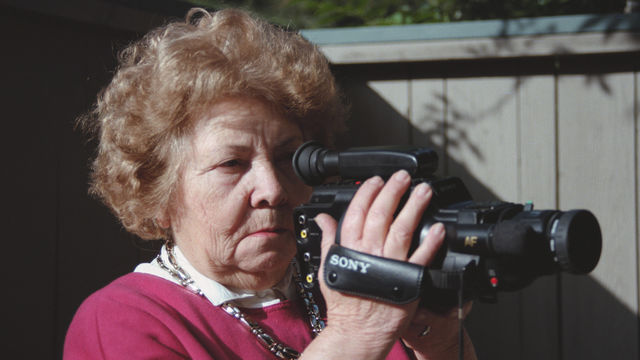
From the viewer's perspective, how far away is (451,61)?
238 centimetres

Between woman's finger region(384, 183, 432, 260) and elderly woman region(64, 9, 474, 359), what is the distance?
0.07 meters

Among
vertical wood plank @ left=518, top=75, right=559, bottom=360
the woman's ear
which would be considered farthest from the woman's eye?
vertical wood plank @ left=518, top=75, right=559, bottom=360

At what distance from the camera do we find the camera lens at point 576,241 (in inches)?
37.9

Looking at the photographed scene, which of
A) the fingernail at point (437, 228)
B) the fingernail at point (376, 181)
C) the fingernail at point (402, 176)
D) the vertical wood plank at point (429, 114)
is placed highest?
the vertical wood plank at point (429, 114)

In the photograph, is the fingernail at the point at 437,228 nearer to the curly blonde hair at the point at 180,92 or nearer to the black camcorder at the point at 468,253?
the black camcorder at the point at 468,253

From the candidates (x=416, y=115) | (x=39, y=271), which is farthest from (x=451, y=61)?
(x=39, y=271)

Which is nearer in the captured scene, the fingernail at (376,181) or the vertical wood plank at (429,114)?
the fingernail at (376,181)

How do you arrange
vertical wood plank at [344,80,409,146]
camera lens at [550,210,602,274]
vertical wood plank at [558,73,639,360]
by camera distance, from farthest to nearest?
vertical wood plank at [344,80,409,146]
vertical wood plank at [558,73,639,360]
camera lens at [550,210,602,274]

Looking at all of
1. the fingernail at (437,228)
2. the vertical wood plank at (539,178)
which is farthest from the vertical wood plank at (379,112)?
the fingernail at (437,228)

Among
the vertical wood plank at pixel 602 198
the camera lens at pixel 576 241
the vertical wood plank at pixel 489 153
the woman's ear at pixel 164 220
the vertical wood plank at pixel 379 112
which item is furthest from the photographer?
the vertical wood plank at pixel 379 112

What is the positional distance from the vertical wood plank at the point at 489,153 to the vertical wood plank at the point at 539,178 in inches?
1.2

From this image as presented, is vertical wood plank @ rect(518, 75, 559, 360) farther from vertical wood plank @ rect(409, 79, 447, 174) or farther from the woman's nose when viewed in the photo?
the woman's nose

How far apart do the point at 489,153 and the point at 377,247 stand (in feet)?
4.83

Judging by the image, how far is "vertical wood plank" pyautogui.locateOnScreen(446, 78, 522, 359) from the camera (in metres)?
2.34
